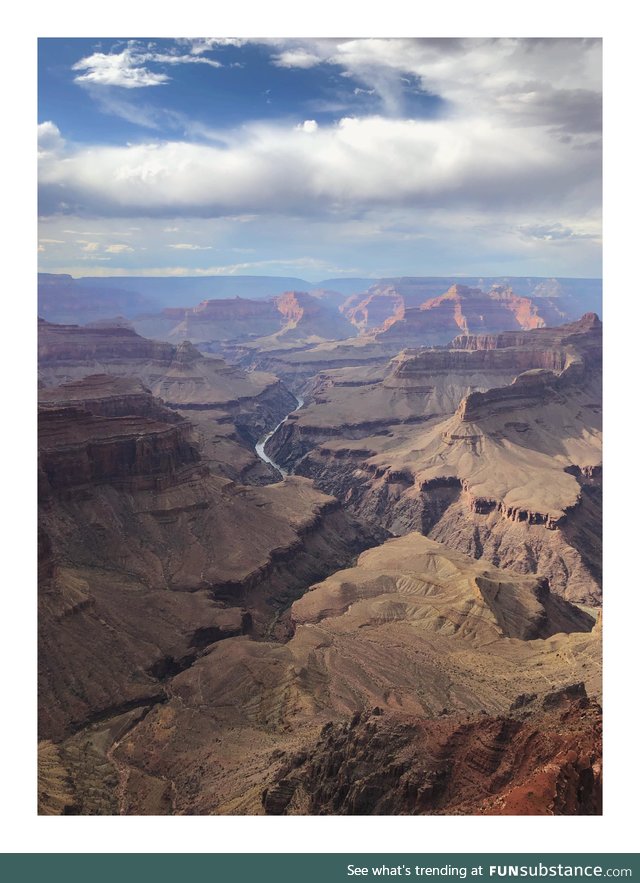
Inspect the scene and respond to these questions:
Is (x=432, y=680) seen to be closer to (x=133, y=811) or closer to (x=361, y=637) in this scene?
(x=361, y=637)

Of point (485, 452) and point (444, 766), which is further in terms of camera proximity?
point (485, 452)

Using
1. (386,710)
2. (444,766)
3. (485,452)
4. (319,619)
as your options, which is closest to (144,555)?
(319,619)

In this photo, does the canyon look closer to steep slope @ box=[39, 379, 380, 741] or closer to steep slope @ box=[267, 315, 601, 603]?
steep slope @ box=[39, 379, 380, 741]

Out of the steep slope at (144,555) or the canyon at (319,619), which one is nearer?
the canyon at (319,619)

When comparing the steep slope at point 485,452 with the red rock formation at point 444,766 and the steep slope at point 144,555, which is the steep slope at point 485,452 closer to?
the steep slope at point 144,555

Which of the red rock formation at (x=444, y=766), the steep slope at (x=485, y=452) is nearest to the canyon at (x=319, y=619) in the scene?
the red rock formation at (x=444, y=766)

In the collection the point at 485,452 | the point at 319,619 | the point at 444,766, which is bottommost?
the point at 319,619

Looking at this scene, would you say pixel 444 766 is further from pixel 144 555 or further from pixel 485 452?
pixel 485 452

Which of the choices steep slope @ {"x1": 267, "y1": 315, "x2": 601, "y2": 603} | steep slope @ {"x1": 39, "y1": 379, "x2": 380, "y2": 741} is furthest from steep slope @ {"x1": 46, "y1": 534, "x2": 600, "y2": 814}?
steep slope @ {"x1": 267, "y1": 315, "x2": 601, "y2": 603}
